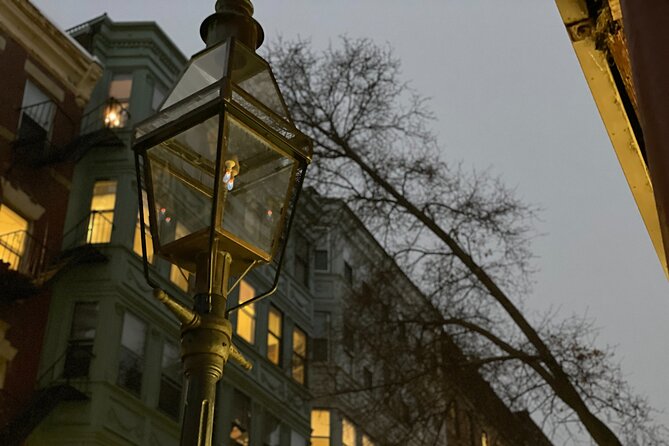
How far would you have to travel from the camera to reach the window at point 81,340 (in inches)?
784

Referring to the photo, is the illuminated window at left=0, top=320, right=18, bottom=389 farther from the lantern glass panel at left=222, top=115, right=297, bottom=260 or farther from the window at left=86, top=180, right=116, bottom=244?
the lantern glass panel at left=222, top=115, right=297, bottom=260

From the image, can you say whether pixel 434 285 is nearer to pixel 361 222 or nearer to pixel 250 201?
pixel 361 222

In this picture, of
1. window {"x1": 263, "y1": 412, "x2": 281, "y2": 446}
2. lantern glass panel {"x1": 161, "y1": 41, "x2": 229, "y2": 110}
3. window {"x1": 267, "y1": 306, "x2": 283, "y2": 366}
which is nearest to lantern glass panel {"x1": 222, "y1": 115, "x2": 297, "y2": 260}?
lantern glass panel {"x1": 161, "y1": 41, "x2": 229, "y2": 110}

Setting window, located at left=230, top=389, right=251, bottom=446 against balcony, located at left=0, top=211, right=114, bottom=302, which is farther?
window, located at left=230, top=389, right=251, bottom=446

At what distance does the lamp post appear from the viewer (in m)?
4.14

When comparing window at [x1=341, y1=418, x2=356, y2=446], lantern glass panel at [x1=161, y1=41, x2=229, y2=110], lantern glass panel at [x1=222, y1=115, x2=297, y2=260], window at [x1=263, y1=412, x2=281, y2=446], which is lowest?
lantern glass panel at [x1=222, y1=115, x2=297, y2=260]

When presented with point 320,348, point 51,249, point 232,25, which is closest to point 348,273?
point 320,348

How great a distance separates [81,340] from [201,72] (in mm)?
16997

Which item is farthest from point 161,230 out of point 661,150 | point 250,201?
point 661,150

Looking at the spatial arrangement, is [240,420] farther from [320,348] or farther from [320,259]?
[320,259]

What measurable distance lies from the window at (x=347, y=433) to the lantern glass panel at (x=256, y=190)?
86.3 feet

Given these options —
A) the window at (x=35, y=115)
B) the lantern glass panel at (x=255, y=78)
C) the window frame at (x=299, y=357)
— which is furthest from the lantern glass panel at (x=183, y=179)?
the window frame at (x=299, y=357)

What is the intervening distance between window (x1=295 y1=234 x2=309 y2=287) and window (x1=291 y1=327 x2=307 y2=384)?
79.2 inches

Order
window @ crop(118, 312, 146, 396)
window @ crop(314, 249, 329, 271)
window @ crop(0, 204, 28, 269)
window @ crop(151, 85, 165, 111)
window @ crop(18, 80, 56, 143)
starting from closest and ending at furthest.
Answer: window @ crop(0, 204, 28, 269), window @ crop(118, 312, 146, 396), window @ crop(18, 80, 56, 143), window @ crop(151, 85, 165, 111), window @ crop(314, 249, 329, 271)
